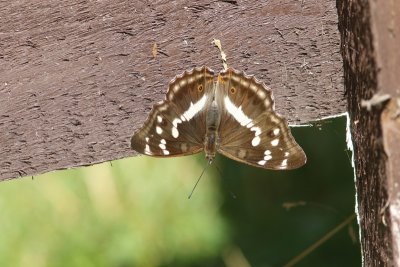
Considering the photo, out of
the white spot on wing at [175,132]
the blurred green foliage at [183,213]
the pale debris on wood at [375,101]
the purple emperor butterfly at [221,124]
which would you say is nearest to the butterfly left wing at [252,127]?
the purple emperor butterfly at [221,124]

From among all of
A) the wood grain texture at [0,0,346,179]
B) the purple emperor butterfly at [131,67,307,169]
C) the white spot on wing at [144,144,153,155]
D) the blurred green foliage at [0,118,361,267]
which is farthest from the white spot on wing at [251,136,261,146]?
the blurred green foliage at [0,118,361,267]

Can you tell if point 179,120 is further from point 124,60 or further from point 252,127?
point 124,60

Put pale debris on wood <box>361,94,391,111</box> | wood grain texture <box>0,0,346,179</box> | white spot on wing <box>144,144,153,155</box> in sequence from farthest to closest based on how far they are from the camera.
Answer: white spot on wing <box>144,144,153,155</box> < wood grain texture <box>0,0,346,179</box> < pale debris on wood <box>361,94,391,111</box>

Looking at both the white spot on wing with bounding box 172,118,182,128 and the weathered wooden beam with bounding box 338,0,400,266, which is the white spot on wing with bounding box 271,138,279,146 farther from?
the weathered wooden beam with bounding box 338,0,400,266

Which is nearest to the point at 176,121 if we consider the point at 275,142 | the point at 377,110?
the point at 275,142

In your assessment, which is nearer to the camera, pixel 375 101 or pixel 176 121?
pixel 375 101

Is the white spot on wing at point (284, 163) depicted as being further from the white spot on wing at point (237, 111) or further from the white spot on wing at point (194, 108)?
the white spot on wing at point (194, 108)

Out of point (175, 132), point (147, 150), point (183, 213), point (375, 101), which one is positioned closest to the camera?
point (375, 101)
